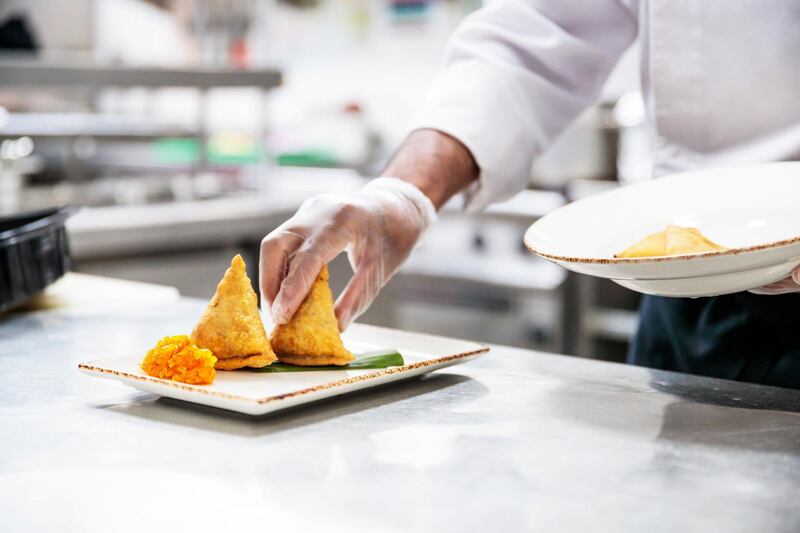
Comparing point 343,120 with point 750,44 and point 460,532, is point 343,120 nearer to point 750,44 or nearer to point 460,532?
point 750,44

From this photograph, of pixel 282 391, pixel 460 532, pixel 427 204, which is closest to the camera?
pixel 460 532

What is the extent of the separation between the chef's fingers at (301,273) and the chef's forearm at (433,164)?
277 millimetres

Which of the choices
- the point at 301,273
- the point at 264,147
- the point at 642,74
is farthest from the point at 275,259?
the point at 264,147

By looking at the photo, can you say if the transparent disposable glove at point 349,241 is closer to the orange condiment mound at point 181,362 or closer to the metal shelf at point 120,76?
the orange condiment mound at point 181,362

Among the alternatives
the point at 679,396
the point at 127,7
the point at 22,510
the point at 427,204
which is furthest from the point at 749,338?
the point at 127,7

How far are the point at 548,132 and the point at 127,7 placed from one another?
5.35 m

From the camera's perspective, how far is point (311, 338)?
108cm

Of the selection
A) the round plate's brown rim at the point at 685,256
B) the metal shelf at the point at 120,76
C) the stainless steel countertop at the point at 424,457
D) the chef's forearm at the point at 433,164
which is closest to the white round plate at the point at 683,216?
the round plate's brown rim at the point at 685,256

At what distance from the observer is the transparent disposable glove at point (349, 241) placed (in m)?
1.13

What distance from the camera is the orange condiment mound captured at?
0.97 m

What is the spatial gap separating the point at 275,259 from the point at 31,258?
487 millimetres

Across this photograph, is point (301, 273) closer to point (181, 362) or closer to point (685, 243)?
point (181, 362)

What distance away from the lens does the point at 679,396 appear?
3.40ft

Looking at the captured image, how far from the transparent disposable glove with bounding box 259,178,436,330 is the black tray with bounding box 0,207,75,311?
0.45m
